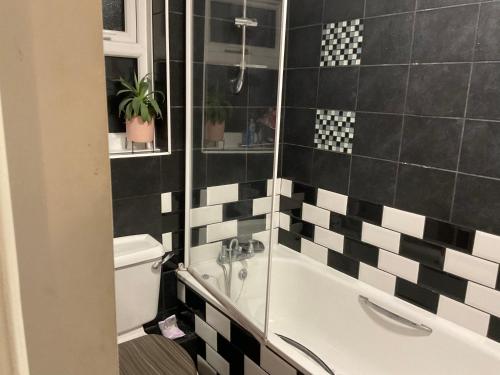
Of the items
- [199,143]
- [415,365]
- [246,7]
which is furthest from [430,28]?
[415,365]

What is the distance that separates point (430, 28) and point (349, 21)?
0.44 meters

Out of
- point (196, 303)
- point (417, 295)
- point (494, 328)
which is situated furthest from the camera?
point (196, 303)

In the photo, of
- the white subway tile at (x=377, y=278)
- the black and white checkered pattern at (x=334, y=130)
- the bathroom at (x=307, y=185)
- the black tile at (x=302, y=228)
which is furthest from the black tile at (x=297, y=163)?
the white subway tile at (x=377, y=278)

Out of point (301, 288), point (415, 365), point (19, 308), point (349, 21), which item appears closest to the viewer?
point (19, 308)

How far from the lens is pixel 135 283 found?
1.93 metres

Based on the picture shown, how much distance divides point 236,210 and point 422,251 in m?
0.98

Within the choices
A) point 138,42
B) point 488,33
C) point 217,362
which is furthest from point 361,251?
point 138,42

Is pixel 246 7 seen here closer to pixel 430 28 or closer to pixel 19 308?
pixel 430 28

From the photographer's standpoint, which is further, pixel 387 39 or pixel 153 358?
pixel 387 39

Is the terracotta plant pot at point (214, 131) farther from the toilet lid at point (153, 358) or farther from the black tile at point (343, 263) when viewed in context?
the toilet lid at point (153, 358)

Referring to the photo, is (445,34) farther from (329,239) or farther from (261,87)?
(329,239)

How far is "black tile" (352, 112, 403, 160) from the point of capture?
6.37 feet

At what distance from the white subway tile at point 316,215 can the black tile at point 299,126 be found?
1.21ft

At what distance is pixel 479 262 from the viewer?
1709mm
